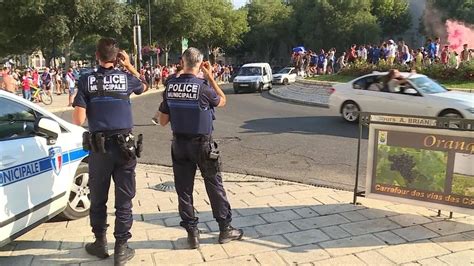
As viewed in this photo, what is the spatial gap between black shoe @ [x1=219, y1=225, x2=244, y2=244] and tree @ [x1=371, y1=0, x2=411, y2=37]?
64805 millimetres

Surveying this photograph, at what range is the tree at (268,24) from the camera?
2539 inches

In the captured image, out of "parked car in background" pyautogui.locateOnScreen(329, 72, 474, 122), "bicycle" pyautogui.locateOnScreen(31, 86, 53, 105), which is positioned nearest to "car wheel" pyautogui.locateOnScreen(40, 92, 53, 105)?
"bicycle" pyautogui.locateOnScreen(31, 86, 53, 105)

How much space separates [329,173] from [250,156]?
1.89 metres

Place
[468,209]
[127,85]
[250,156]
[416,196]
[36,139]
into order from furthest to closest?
[250,156] → [416,196] → [468,209] → [36,139] → [127,85]

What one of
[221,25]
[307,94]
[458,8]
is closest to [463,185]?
[307,94]

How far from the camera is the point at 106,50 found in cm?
369

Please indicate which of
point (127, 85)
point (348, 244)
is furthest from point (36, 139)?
point (348, 244)

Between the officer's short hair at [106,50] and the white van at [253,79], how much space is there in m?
21.3

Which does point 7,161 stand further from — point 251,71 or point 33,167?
point 251,71

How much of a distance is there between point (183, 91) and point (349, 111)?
8931mm

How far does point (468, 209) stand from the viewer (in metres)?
4.40

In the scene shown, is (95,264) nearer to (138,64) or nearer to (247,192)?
(247,192)

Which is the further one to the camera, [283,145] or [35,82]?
[35,82]

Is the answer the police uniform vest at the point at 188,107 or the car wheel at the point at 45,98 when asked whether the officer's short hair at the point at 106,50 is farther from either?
the car wheel at the point at 45,98
